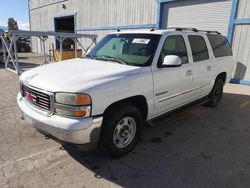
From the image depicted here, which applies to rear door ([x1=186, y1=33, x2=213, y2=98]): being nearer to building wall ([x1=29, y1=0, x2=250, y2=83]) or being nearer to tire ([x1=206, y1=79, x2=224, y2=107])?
tire ([x1=206, y1=79, x2=224, y2=107])

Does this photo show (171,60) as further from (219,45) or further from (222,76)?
(222,76)

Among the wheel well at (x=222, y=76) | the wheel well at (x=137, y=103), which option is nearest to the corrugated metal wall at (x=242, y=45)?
the wheel well at (x=222, y=76)

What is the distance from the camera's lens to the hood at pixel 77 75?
266 cm

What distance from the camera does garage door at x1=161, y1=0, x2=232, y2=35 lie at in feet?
29.3

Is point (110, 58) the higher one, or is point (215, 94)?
point (110, 58)

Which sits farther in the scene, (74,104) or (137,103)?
(137,103)

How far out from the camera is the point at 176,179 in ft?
9.21

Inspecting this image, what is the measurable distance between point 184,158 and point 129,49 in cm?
203

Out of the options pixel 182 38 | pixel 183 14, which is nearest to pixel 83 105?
pixel 182 38

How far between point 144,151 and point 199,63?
2.22 meters

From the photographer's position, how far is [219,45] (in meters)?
5.45

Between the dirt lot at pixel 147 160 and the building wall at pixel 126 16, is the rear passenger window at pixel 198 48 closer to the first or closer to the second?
the dirt lot at pixel 147 160

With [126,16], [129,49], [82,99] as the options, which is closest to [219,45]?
[129,49]

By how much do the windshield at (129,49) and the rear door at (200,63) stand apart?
109cm
